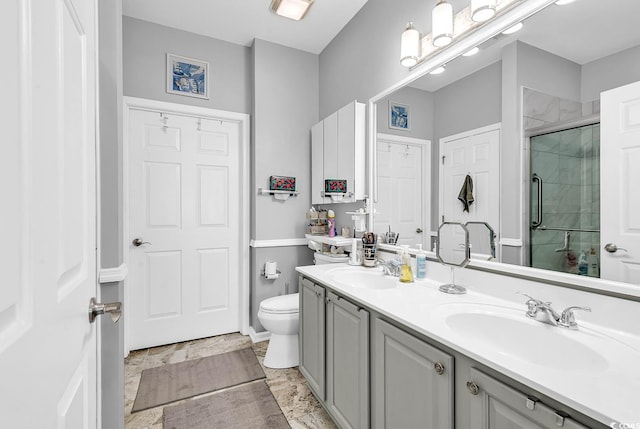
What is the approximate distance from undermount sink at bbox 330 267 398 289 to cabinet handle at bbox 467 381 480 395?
92 centimetres

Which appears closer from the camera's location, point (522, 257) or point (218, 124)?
point (522, 257)

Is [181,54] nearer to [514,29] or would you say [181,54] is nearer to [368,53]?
[368,53]

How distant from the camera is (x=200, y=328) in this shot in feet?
9.23

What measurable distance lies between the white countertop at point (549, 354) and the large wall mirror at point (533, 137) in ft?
0.71

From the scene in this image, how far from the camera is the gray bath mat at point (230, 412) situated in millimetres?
1710

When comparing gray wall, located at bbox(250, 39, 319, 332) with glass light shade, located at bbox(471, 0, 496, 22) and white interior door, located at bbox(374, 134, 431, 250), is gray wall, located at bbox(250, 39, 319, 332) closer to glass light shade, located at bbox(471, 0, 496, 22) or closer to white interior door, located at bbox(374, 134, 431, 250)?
white interior door, located at bbox(374, 134, 431, 250)

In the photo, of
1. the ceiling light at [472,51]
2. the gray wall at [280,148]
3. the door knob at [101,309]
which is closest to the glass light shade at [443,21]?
the ceiling light at [472,51]

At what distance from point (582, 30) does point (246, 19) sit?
2329 millimetres

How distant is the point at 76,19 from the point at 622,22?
5.37 feet

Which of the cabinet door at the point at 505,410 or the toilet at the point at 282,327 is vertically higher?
the cabinet door at the point at 505,410

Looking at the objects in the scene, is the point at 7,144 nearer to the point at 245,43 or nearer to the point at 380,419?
the point at 380,419

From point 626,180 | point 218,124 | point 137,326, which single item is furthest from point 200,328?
point 626,180

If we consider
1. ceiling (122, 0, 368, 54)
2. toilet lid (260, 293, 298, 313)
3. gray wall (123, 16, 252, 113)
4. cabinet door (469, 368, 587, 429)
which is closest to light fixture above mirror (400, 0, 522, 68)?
ceiling (122, 0, 368, 54)

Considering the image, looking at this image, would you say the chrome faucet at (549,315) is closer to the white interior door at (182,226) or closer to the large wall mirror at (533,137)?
the large wall mirror at (533,137)
